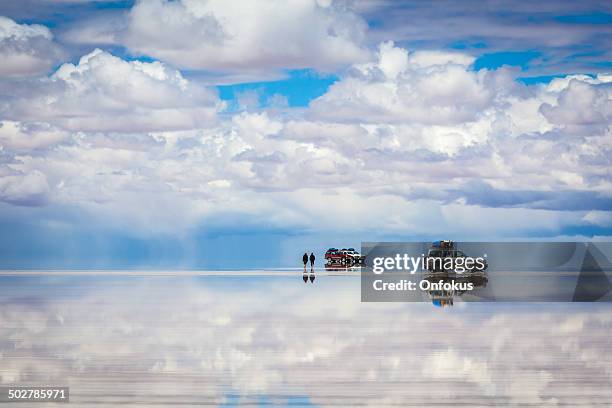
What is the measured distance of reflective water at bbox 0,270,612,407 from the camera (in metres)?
15.5

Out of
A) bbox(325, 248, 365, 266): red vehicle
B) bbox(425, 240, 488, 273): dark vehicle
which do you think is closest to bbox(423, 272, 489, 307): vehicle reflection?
bbox(425, 240, 488, 273): dark vehicle

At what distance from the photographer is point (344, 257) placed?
101500 mm

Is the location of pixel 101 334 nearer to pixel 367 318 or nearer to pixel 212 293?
pixel 367 318

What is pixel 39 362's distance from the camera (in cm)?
1914

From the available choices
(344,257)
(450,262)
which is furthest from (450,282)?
(344,257)

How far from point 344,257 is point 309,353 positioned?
8107 cm

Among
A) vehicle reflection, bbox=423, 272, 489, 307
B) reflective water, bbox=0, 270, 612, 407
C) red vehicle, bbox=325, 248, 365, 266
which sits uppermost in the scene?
red vehicle, bbox=325, 248, 365, 266

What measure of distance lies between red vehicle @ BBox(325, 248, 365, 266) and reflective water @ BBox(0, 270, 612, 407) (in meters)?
61.7

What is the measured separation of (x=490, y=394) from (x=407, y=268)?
2537 inches

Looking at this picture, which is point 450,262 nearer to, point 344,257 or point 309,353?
point 344,257

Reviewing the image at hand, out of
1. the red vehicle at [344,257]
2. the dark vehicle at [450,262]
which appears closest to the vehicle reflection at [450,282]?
the dark vehicle at [450,262]

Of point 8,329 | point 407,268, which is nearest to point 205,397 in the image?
point 8,329

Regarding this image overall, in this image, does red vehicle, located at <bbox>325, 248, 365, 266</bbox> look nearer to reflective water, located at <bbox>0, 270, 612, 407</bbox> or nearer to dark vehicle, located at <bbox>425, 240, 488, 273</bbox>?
dark vehicle, located at <bbox>425, 240, 488, 273</bbox>

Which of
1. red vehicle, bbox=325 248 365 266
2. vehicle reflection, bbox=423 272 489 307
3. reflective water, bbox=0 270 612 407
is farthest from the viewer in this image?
red vehicle, bbox=325 248 365 266
